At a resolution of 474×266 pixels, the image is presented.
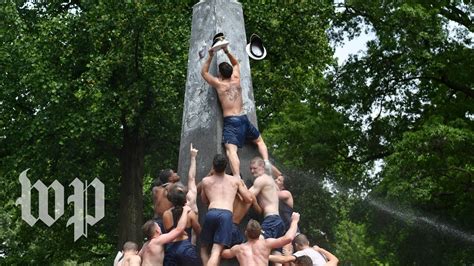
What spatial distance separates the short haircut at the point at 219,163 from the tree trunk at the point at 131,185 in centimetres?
1286

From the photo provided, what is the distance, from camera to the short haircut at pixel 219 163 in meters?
10.8

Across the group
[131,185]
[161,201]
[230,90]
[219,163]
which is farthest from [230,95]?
[131,185]

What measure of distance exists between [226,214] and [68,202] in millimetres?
16472

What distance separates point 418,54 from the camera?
23297mm

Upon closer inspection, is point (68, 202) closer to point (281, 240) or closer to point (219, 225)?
point (219, 225)

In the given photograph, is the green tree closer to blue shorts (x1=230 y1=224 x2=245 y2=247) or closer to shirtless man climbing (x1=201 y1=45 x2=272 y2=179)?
shirtless man climbing (x1=201 y1=45 x2=272 y2=179)

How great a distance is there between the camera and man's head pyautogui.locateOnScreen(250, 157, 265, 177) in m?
11.4

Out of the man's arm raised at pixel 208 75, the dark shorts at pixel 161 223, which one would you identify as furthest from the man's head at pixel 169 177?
the man's arm raised at pixel 208 75

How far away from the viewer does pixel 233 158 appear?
11.5m

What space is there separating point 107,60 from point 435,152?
347 inches

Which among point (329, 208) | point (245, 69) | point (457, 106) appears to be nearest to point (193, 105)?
point (245, 69)

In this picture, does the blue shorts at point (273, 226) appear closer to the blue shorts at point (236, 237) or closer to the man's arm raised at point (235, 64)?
the blue shorts at point (236, 237)

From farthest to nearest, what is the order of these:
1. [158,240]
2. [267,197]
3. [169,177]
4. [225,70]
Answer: [225,70] < [169,177] < [267,197] < [158,240]

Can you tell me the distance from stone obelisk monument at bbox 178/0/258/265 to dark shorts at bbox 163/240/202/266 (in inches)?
31.3
